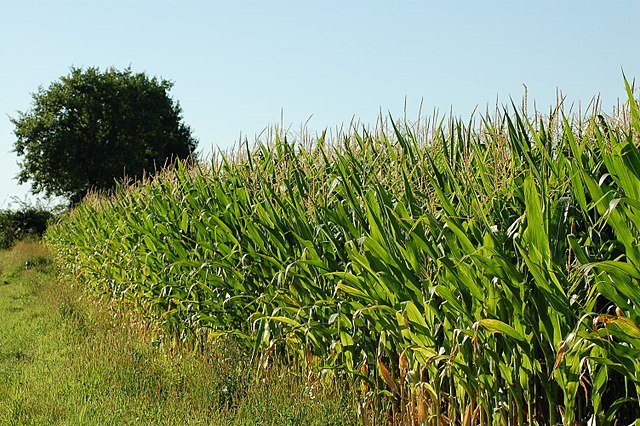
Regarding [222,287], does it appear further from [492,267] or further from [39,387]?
[492,267]

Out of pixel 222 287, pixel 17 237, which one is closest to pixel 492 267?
pixel 222 287

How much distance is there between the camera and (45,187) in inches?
1601

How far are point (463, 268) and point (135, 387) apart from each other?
3546 millimetres

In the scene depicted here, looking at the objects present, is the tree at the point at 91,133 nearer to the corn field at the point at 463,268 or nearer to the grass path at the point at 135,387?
the grass path at the point at 135,387

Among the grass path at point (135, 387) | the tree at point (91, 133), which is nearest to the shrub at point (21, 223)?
the tree at point (91, 133)

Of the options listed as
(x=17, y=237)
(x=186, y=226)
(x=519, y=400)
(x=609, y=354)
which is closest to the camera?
(x=609, y=354)

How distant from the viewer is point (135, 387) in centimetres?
632

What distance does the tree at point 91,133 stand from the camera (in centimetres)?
3991

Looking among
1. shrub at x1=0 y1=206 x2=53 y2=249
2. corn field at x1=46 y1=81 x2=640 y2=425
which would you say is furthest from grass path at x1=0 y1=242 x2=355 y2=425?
shrub at x1=0 y1=206 x2=53 y2=249

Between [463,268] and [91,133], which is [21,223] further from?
[463,268]

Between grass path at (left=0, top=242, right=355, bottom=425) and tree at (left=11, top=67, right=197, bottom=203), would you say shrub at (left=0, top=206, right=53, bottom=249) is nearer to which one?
tree at (left=11, top=67, right=197, bottom=203)

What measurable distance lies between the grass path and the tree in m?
31.4

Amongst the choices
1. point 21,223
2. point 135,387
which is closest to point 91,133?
point 21,223

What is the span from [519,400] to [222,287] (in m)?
3.61
